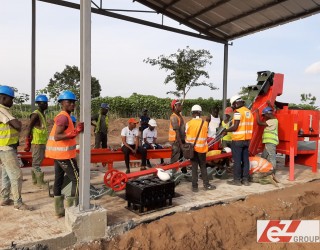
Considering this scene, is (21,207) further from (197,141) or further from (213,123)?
(213,123)

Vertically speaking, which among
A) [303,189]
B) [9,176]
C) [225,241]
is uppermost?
[9,176]

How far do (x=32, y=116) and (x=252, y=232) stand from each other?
14.4ft

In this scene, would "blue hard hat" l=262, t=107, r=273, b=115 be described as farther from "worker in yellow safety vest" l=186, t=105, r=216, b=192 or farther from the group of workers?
"worker in yellow safety vest" l=186, t=105, r=216, b=192

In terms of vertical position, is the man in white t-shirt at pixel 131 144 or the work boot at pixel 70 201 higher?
the man in white t-shirt at pixel 131 144

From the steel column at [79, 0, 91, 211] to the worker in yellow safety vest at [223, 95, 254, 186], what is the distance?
329cm

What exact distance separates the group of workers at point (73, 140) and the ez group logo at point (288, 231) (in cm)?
135

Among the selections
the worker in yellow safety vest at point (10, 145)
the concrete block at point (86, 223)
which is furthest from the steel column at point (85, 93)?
the worker in yellow safety vest at point (10, 145)

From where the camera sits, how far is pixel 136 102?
2389 cm

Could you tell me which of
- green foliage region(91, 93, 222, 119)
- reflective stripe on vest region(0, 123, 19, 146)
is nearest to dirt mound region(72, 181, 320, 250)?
reflective stripe on vest region(0, 123, 19, 146)

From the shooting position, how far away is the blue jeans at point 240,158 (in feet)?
20.2

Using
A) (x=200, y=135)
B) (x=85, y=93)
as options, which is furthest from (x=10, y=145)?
(x=200, y=135)

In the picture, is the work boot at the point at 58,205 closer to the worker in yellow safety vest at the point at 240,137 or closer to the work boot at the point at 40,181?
the work boot at the point at 40,181

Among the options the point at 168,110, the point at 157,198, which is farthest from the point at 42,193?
the point at 168,110

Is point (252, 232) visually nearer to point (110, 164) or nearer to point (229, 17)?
point (110, 164)
